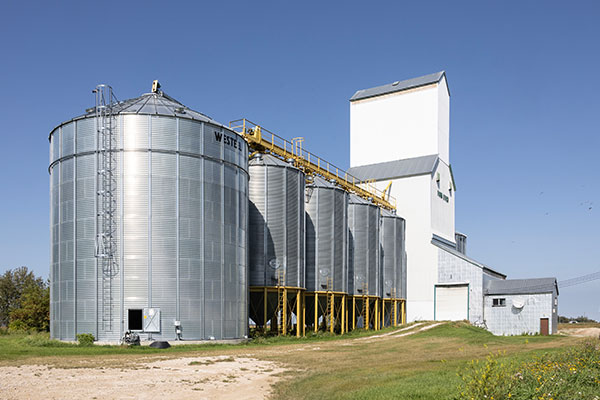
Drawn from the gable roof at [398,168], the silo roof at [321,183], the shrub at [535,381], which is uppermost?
the gable roof at [398,168]

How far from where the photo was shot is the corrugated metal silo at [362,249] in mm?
61312

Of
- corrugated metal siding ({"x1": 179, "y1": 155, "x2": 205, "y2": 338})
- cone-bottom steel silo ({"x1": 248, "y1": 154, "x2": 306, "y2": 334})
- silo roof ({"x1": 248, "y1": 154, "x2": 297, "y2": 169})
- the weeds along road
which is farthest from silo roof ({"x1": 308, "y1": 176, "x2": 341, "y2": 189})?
the weeds along road

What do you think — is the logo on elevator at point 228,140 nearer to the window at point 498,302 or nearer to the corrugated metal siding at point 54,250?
the corrugated metal siding at point 54,250

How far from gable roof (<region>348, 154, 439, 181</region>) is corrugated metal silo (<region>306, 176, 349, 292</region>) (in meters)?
19.6

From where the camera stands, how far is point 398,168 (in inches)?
2963

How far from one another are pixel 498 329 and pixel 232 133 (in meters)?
39.9

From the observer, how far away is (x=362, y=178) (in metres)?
76.9

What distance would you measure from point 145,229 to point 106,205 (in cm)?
278

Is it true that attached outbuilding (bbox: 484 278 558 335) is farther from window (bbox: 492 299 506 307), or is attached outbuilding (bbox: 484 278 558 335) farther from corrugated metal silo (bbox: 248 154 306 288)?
corrugated metal silo (bbox: 248 154 306 288)

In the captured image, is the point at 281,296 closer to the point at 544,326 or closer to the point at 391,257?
the point at 391,257

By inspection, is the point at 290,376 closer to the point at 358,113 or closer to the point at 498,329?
the point at 498,329

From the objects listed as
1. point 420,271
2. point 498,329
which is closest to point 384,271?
point 420,271

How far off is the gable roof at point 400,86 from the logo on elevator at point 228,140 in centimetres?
4119

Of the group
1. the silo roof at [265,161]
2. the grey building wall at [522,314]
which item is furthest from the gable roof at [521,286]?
the silo roof at [265,161]
